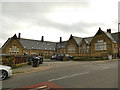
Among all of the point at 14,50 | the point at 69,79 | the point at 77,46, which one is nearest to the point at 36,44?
the point at 14,50

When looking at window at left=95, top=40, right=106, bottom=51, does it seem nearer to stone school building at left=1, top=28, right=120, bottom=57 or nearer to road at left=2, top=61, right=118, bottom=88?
stone school building at left=1, top=28, right=120, bottom=57

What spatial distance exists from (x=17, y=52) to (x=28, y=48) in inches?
231

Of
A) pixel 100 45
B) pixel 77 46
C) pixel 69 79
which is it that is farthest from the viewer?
pixel 77 46

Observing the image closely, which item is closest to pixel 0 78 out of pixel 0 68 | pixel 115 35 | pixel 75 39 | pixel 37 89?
pixel 0 68

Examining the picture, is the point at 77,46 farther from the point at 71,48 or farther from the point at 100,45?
the point at 100,45

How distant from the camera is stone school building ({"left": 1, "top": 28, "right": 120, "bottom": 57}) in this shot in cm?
3491

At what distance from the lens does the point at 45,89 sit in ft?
18.2

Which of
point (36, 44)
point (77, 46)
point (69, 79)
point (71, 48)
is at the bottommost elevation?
point (69, 79)

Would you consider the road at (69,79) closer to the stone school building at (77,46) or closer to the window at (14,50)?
the stone school building at (77,46)

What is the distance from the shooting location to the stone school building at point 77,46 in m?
34.9

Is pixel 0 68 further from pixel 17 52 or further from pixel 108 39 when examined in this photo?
pixel 17 52

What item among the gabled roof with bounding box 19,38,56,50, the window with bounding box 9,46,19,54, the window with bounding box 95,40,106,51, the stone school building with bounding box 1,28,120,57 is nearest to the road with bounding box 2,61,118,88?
the stone school building with bounding box 1,28,120,57

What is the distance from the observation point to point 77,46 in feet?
151

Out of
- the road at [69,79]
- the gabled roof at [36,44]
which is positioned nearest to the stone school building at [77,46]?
the gabled roof at [36,44]
